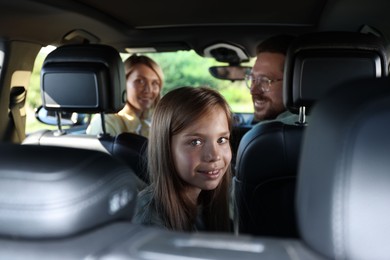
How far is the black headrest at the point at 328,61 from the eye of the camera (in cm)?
217

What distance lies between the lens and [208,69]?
4.57 metres

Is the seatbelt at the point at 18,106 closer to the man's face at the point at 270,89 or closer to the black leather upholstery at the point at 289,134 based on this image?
the man's face at the point at 270,89

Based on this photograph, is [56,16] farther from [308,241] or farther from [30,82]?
[308,241]

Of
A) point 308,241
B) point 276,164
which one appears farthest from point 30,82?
point 308,241

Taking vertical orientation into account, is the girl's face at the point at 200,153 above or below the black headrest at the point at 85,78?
below

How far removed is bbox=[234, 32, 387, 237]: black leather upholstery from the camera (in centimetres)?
218

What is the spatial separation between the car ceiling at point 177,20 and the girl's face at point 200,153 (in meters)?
1.67

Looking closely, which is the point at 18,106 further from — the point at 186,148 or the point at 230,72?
the point at 186,148

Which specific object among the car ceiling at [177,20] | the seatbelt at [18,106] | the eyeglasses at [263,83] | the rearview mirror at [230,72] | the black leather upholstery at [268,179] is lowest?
the black leather upholstery at [268,179]

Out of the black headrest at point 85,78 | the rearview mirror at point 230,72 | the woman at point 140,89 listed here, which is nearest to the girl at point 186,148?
the black headrest at point 85,78

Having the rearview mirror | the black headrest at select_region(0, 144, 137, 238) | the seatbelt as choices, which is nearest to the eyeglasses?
the rearview mirror

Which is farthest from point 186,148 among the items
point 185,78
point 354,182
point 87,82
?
point 185,78

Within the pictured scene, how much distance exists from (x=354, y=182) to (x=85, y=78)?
1.99m

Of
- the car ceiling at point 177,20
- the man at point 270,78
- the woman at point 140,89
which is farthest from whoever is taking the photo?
the woman at point 140,89
